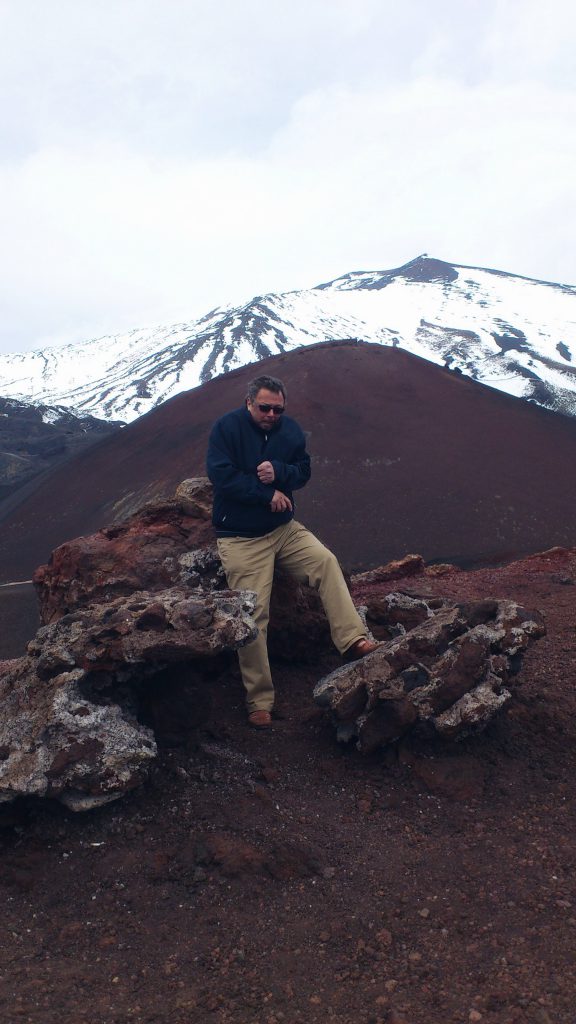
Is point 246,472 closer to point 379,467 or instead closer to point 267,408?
point 267,408

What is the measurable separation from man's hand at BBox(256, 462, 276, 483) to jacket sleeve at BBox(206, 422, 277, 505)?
0.04 meters

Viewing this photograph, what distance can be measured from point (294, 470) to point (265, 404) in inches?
14.4

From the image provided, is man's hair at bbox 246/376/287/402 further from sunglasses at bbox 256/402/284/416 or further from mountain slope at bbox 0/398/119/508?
mountain slope at bbox 0/398/119/508

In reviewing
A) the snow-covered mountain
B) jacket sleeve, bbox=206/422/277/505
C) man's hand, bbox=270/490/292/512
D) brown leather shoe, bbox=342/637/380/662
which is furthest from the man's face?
the snow-covered mountain

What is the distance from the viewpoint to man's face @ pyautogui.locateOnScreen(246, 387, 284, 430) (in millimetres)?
3793

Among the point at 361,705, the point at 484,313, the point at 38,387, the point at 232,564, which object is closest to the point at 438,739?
the point at 361,705

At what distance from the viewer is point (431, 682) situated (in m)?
3.50

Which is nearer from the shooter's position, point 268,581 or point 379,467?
point 268,581

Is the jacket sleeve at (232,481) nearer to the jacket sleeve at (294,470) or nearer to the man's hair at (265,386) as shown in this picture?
the jacket sleeve at (294,470)

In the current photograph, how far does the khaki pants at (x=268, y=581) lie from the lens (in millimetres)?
3830

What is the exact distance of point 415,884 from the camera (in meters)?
2.77

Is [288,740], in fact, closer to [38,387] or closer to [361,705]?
[361,705]

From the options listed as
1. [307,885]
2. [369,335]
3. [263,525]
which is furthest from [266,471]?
[369,335]

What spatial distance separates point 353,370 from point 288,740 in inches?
307
